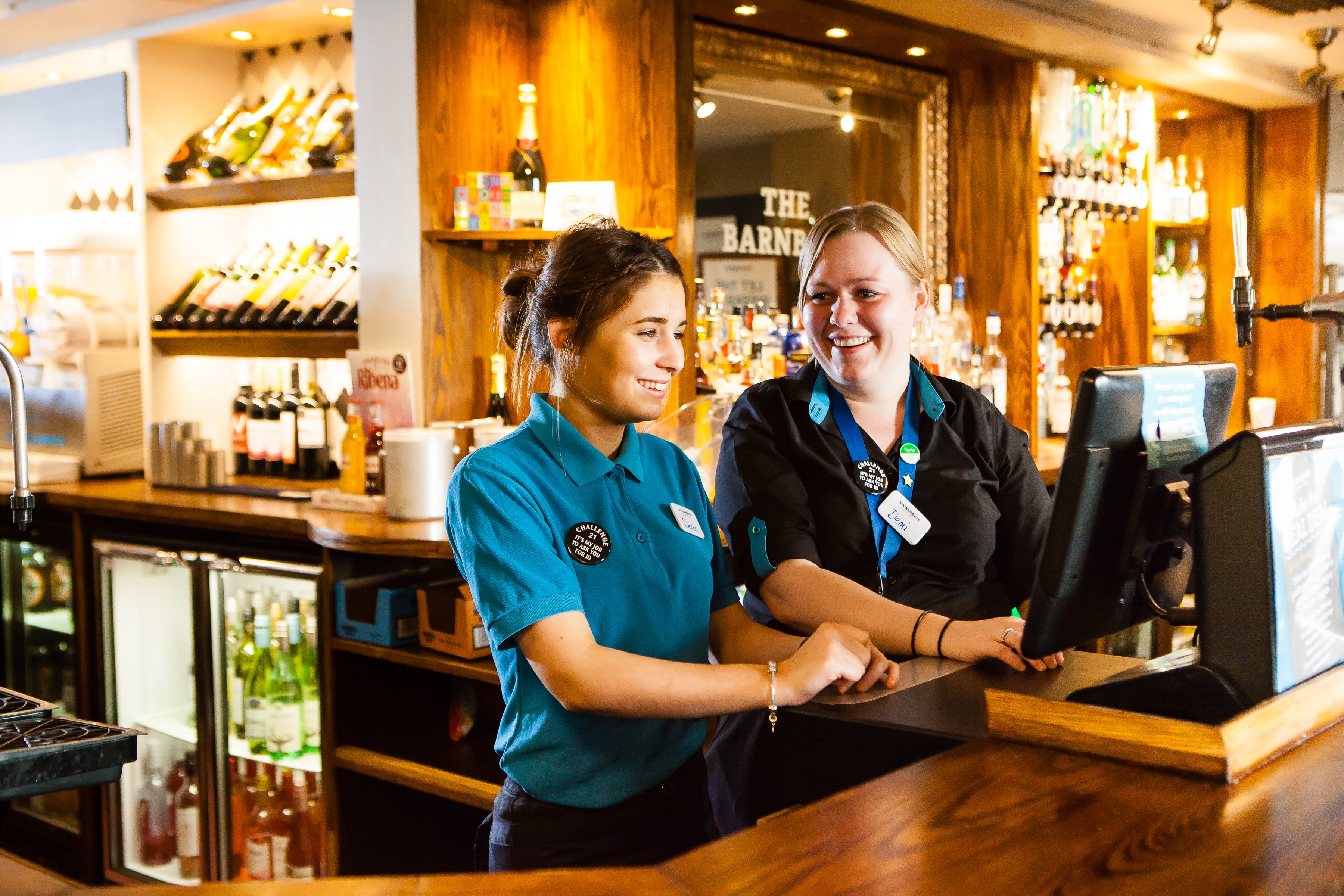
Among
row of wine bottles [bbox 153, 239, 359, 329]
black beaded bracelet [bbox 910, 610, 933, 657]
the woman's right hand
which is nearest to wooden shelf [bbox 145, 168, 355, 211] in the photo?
row of wine bottles [bbox 153, 239, 359, 329]

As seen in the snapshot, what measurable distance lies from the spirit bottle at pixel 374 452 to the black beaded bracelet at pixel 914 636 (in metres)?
1.90

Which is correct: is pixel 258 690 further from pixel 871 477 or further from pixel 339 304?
pixel 871 477

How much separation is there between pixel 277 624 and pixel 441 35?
1791 millimetres

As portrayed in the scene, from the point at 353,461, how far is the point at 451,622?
83cm

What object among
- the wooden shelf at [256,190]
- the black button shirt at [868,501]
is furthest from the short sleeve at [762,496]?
the wooden shelf at [256,190]

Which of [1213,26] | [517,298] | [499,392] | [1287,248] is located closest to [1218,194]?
[1287,248]

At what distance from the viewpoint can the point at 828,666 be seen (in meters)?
1.55

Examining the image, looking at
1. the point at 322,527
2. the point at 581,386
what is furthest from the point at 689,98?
the point at 581,386

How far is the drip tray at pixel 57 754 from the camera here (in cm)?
158

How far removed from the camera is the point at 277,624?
3385 millimetres

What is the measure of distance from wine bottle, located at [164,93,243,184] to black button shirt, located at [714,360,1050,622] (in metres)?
2.83

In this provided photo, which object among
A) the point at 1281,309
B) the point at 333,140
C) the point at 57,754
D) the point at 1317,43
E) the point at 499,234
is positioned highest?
the point at 1317,43

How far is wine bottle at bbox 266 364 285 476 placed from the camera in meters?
4.10

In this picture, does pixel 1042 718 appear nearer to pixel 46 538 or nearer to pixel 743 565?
pixel 743 565
